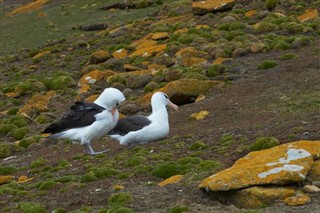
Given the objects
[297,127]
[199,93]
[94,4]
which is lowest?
[94,4]

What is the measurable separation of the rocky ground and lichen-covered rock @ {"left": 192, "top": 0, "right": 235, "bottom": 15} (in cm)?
34

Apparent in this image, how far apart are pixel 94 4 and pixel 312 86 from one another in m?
34.4

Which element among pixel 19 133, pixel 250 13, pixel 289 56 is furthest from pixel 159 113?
pixel 250 13

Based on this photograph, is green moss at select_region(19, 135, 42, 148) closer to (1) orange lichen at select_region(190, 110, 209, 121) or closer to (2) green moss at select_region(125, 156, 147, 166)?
(1) orange lichen at select_region(190, 110, 209, 121)

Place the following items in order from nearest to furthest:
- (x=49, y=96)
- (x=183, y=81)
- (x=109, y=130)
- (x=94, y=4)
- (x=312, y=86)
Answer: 1. (x=109, y=130)
2. (x=312, y=86)
3. (x=183, y=81)
4. (x=49, y=96)
5. (x=94, y=4)

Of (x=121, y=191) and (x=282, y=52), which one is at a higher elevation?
(x=121, y=191)

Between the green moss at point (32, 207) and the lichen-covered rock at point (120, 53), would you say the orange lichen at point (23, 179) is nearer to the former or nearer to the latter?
the green moss at point (32, 207)

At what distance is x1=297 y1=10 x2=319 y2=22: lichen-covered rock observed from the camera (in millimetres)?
33594

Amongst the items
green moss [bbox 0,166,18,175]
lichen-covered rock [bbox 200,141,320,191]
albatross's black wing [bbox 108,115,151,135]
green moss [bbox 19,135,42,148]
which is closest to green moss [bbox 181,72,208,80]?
green moss [bbox 19,135,42,148]

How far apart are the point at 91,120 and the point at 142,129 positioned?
114 cm

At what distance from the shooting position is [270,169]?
13.1m

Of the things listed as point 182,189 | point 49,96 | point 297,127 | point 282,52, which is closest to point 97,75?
point 49,96

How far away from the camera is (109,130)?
18.6m

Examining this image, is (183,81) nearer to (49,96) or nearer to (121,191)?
(49,96)
